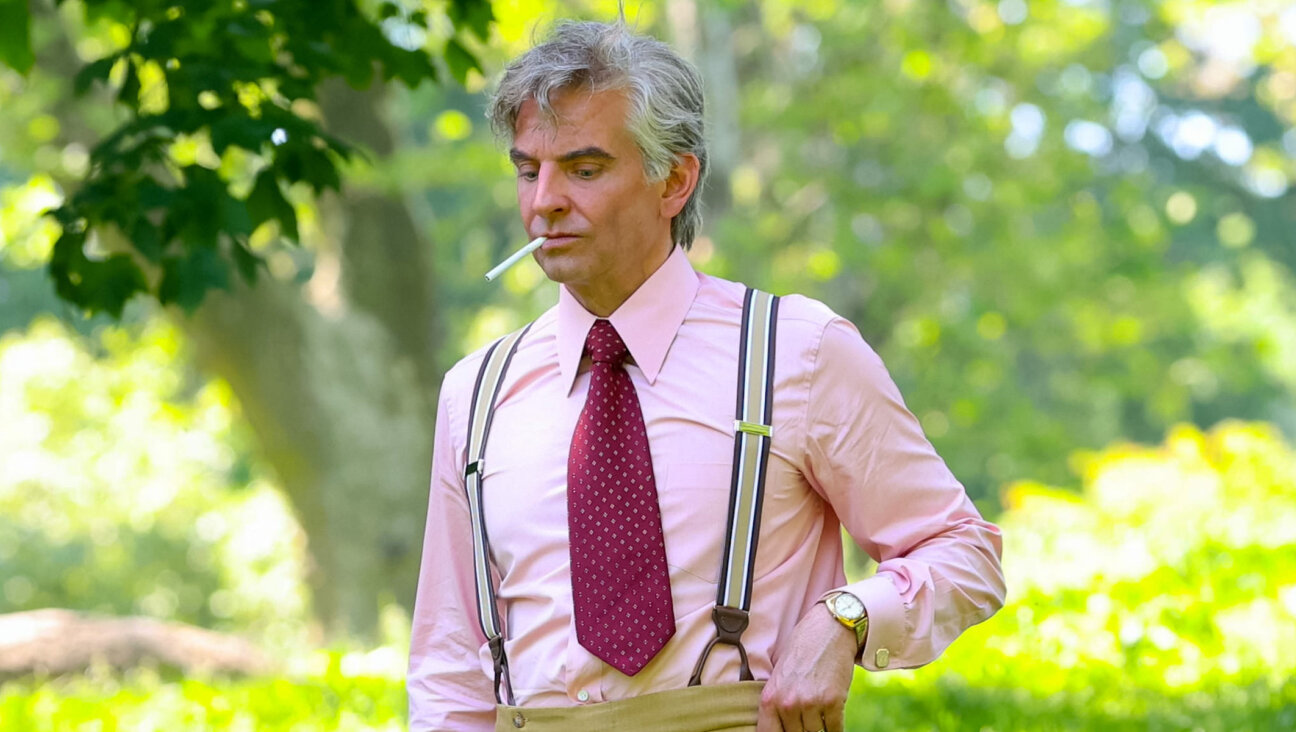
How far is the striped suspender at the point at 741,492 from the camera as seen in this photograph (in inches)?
90.7

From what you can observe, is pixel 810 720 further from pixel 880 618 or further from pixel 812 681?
pixel 880 618

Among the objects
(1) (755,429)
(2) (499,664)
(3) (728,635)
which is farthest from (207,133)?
(3) (728,635)

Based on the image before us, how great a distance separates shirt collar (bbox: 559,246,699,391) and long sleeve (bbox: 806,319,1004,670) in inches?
10.8

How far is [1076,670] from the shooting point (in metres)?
5.32

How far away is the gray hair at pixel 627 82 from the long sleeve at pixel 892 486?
1.37ft

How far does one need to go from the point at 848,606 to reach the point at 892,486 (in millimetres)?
234

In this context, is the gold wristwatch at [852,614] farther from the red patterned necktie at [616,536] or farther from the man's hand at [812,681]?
the red patterned necktie at [616,536]

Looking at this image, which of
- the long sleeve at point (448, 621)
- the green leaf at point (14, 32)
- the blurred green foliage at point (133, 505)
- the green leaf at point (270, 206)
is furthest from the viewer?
the blurred green foliage at point (133, 505)

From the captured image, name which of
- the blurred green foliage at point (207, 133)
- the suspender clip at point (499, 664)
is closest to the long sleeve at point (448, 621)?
the suspender clip at point (499, 664)

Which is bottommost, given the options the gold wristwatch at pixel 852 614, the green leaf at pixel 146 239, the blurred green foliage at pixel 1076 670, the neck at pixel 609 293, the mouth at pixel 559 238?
the blurred green foliage at pixel 1076 670

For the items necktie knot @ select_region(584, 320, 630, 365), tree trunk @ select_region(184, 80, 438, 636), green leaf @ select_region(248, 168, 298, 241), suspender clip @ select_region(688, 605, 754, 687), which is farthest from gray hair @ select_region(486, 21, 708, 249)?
tree trunk @ select_region(184, 80, 438, 636)

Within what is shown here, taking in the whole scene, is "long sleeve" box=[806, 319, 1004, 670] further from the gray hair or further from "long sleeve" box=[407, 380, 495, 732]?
"long sleeve" box=[407, 380, 495, 732]

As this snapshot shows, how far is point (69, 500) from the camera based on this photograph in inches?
852

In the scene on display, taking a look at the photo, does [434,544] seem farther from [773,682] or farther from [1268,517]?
[1268,517]
